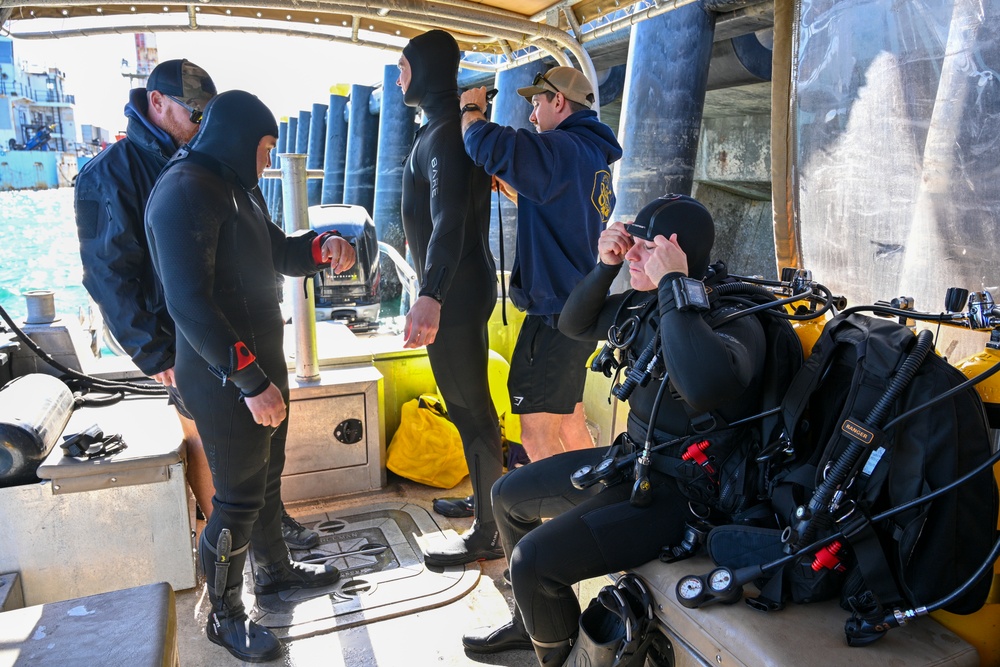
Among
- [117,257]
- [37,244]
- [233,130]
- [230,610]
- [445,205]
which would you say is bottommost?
[37,244]

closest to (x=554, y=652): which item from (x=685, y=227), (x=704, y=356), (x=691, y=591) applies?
(x=691, y=591)

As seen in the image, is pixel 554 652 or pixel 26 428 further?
pixel 26 428

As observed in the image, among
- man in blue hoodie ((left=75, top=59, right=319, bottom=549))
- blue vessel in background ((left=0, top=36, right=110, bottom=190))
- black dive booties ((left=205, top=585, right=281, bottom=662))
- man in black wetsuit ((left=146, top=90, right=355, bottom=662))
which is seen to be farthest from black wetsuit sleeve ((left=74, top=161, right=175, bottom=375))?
blue vessel in background ((left=0, top=36, right=110, bottom=190))

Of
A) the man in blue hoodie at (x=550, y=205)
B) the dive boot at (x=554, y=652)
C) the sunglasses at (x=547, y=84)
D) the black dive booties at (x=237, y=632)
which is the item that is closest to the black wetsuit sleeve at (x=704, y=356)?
the dive boot at (x=554, y=652)

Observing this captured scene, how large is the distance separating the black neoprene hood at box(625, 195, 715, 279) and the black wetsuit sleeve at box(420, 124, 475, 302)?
2.61ft

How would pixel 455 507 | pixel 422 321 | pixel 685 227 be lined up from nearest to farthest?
pixel 685 227, pixel 422 321, pixel 455 507

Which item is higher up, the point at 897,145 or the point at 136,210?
the point at 897,145

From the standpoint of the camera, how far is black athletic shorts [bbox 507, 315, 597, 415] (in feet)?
8.24

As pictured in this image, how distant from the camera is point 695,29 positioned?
22.1 ft

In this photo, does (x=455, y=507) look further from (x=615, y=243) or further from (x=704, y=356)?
(x=704, y=356)

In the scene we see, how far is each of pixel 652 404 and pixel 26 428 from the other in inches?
85.7

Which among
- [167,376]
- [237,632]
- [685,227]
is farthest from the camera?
[167,376]

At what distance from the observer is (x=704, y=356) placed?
56.9 inches

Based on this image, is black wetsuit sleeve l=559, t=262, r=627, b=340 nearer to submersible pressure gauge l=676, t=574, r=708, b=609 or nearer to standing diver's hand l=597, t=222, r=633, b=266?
standing diver's hand l=597, t=222, r=633, b=266
